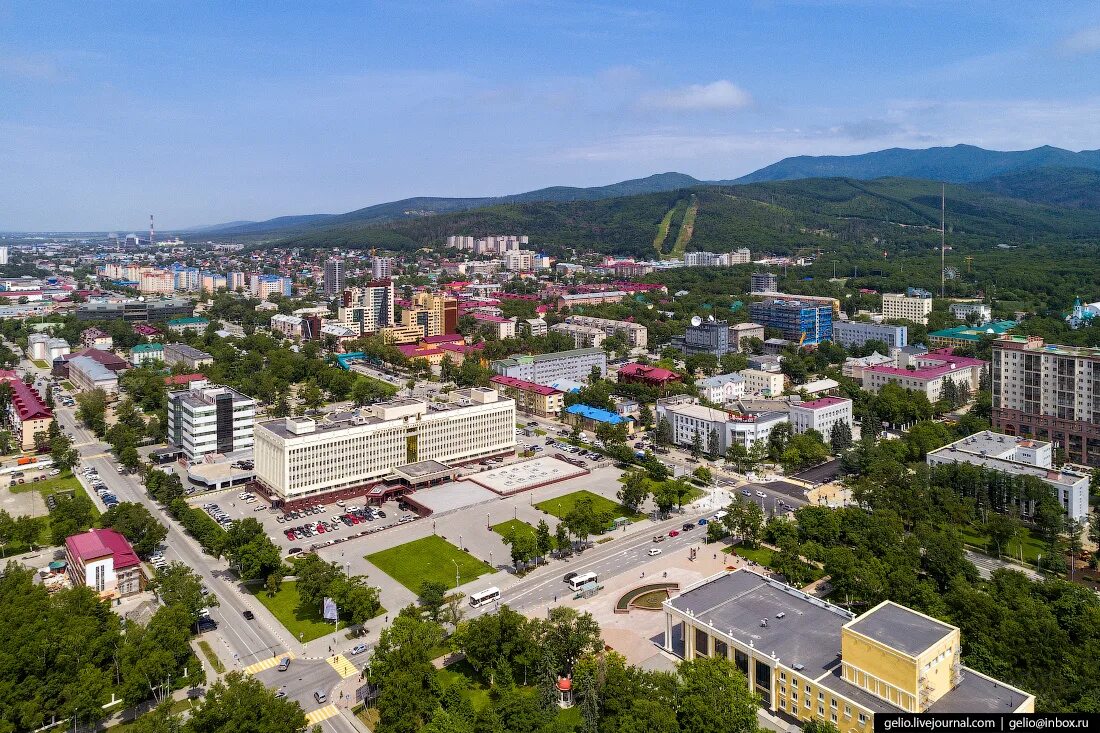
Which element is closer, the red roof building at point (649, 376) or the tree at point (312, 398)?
the tree at point (312, 398)

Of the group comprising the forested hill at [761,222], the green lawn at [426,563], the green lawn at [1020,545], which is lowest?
the green lawn at [426,563]

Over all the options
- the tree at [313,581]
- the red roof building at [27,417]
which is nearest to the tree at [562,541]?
the tree at [313,581]

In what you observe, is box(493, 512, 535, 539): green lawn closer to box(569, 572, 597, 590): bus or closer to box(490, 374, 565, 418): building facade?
box(569, 572, 597, 590): bus

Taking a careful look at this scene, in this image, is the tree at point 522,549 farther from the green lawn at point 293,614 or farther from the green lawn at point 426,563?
the green lawn at point 293,614

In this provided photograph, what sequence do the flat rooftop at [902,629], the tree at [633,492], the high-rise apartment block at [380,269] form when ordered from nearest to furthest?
the flat rooftop at [902,629] < the tree at [633,492] < the high-rise apartment block at [380,269]

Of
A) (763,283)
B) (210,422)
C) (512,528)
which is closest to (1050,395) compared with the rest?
(512,528)

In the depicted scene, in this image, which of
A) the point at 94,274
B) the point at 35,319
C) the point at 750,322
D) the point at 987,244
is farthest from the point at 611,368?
the point at 94,274
